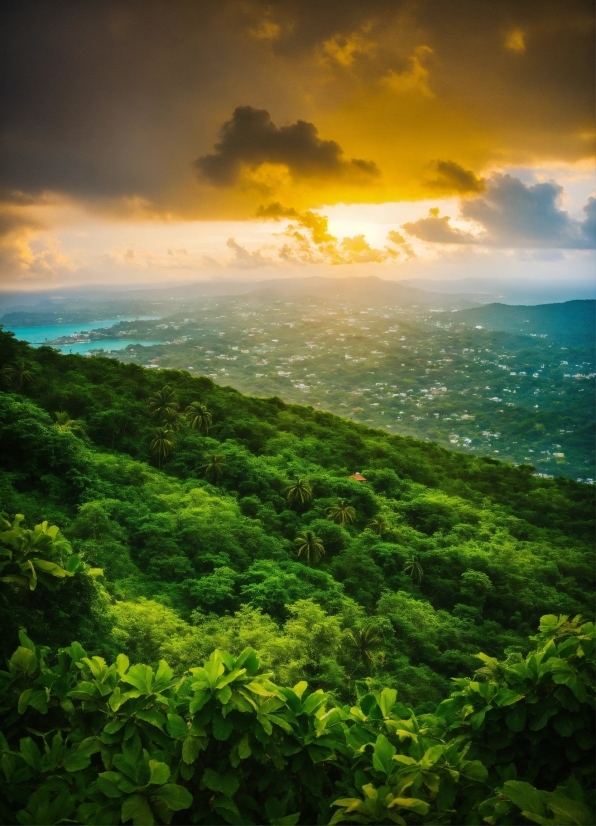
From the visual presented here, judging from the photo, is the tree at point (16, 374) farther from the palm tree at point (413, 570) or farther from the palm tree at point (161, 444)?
the palm tree at point (413, 570)

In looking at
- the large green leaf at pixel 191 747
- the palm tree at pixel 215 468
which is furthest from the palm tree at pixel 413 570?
the large green leaf at pixel 191 747

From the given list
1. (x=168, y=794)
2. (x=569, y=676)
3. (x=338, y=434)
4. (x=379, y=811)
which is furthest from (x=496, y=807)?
(x=338, y=434)

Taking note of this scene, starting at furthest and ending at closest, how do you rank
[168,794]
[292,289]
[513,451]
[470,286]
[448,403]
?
[448,403] < [513,451] < [292,289] < [470,286] < [168,794]

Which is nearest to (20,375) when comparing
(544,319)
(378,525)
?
(378,525)

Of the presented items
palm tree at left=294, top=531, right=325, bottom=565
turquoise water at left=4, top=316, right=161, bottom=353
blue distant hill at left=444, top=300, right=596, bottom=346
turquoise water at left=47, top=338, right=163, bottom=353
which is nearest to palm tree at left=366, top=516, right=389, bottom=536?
palm tree at left=294, top=531, right=325, bottom=565

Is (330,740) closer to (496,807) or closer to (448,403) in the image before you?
(496,807)

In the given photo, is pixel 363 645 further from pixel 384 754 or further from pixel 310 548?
pixel 384 754

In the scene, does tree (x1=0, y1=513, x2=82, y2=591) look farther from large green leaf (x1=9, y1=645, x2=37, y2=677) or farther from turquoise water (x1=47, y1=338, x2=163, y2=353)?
turquoise water (x1=47, y1=338, x2=163, y2=353)
